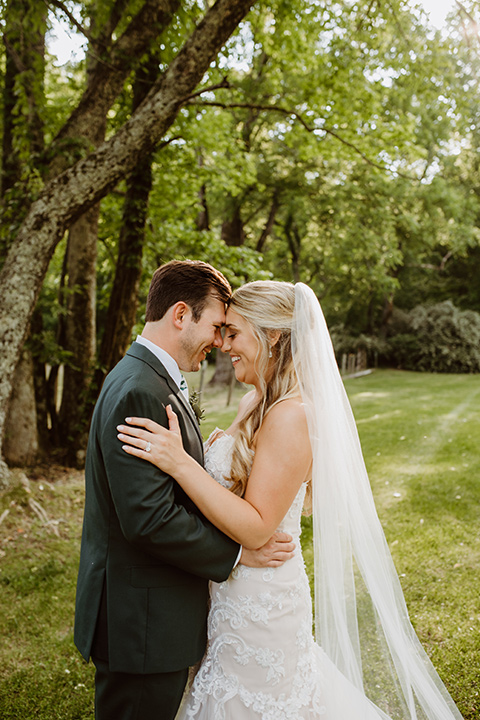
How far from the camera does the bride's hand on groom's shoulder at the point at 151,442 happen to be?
200cm

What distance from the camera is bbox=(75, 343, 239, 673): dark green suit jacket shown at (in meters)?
2.00

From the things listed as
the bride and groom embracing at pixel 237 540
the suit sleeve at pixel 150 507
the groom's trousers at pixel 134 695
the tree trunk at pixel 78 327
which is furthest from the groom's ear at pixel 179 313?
the tree trunk at pixel 78 327

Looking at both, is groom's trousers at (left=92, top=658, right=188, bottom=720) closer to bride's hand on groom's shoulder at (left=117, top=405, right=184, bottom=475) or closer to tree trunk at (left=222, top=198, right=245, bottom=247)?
bride's hand on groom's shoulder at (left=117, top=405, right=184, bottom=475)

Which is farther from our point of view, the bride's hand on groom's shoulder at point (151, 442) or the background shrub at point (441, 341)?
the background shrub at point (441, 341)

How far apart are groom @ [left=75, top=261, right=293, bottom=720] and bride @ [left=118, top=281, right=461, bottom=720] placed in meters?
0.13

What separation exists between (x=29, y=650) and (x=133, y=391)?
3.20 m

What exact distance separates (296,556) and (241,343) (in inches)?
42.4

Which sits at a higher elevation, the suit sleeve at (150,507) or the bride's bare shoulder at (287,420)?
the bride's bare shoulder at (287,420)

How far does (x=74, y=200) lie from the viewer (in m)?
5.74

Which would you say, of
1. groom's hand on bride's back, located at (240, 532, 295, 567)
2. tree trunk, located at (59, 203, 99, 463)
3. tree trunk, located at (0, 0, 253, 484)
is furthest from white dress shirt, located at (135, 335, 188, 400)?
tree trunk, located at (59, 203, 99, 463)

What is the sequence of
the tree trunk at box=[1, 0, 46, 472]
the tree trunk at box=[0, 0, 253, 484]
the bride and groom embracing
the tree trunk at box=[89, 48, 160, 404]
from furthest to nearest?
the tree trunk at box=[89, 48, 160, 404]
the tree trunk at box=[1, 0, 46, 472]
the tree trunk at box=[0, 0, 253, 484]
the bride and groom embracing

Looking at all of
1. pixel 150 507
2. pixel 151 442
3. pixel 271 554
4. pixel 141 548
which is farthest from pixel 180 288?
pixel 271 554

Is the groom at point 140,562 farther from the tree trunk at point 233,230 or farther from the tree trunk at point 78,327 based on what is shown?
the tree trunk at point 233,230

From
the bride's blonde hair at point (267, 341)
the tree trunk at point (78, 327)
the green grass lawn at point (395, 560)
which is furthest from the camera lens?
the tree trunk at point (78, 327)
